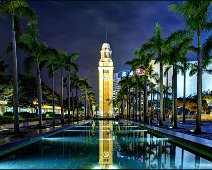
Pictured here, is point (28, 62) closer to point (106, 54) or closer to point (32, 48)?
point (32, 48)

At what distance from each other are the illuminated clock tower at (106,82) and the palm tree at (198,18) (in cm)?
10422

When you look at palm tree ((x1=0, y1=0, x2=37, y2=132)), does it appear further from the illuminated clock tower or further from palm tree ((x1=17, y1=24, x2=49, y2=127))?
the illuminated clock tower

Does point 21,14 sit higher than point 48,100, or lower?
higher

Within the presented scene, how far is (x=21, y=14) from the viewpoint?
22.7 m

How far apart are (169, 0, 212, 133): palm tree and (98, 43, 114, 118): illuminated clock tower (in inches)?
4103

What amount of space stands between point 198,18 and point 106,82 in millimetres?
108196

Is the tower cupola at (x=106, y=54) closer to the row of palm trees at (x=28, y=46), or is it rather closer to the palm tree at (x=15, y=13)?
the row of palm trees at (x=28, y=46)

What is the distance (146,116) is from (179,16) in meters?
22.1

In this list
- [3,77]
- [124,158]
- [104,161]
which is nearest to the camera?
[104,161]

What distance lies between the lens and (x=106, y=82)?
129m

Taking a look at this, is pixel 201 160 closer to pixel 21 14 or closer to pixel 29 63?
pixel 21 14

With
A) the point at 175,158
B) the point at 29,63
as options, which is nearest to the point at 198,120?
the point at 175,158

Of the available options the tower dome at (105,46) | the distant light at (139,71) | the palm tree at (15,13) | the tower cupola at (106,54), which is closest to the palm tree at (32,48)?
the palm tree at (15,13)

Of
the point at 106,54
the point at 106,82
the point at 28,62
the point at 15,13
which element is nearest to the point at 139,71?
the point at 28,62
